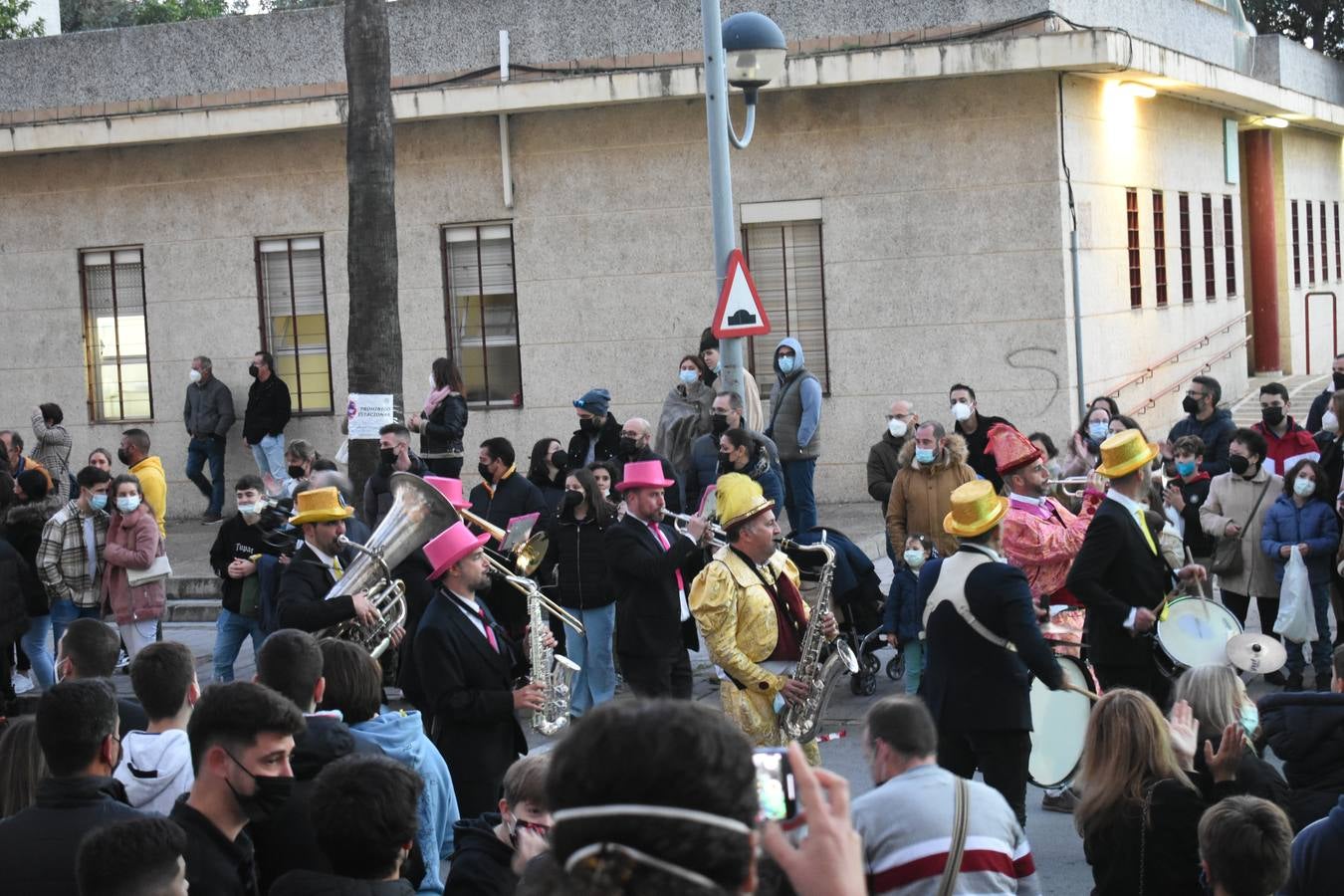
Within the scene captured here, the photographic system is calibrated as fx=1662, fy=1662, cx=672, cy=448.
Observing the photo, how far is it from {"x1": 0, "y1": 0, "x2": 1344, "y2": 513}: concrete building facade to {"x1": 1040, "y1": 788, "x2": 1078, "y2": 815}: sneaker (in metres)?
9.63

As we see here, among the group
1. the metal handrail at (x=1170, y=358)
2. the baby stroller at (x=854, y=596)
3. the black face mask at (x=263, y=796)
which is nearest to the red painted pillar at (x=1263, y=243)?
the metal handrail at (x=1170, y=358)

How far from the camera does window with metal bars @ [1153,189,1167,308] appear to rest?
2153cm

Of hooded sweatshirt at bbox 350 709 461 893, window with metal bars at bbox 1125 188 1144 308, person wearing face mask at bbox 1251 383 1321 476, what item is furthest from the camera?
window with metal bars at bbox 1125 188 1144 308

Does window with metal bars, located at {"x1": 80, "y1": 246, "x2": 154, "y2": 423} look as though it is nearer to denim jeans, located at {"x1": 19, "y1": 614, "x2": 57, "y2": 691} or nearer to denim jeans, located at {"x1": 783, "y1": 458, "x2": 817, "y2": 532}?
denim jeans, located at {"x1": 19, "y1": 614, "x2": 57, "y2": 691}

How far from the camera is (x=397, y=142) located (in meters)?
19.5

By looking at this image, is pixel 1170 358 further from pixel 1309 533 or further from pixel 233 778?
pixel 233 778

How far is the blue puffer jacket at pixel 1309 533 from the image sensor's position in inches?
440

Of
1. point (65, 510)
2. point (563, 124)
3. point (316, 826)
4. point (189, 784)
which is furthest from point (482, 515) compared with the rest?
point (563, 124)

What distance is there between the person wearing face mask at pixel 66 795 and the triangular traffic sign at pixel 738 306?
306 inches

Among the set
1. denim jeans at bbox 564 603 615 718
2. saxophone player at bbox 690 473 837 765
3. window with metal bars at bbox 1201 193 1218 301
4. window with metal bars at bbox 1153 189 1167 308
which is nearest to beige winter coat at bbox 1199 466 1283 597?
denim jeans at bbox 564 603 615 718

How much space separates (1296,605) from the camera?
11016 millimetres

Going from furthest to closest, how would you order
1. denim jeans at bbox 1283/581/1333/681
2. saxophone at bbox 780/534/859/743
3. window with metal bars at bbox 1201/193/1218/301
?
window with metal bars at bbox 1201/193/1218/301, denim jeans at bbox 1283/581/1333/681, saxophone at bbox 780/534/859/743

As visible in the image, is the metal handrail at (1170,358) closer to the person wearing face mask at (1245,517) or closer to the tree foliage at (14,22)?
the person wearing face mask at (1245,517)

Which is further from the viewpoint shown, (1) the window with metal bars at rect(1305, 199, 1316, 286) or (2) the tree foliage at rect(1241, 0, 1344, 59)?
(2) the tree foliage at rect(1241, 0, 1344, 59)
